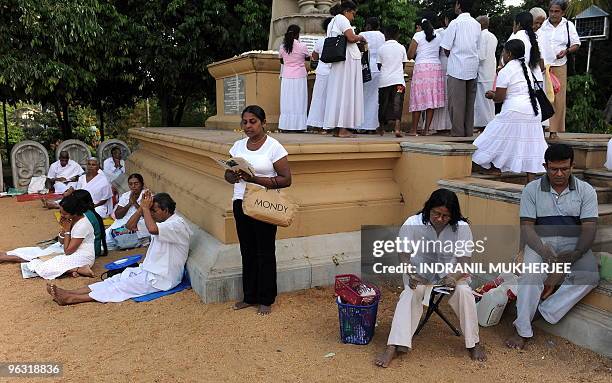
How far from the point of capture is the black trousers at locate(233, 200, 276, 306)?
3.96 metres

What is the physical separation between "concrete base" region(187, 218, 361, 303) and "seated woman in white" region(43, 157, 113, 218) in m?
3.25

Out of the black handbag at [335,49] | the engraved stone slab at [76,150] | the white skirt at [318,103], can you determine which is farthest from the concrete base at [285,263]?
the engraved stone slab at [76,150]

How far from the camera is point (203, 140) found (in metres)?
5.36

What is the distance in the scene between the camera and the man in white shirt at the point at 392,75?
6.38 meters

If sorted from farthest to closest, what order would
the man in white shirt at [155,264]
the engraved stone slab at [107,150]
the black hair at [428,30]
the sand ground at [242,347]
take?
the engraved stone slab at [107,150] < the black hair at [428,30] < the man in white shirt at [155,264] < the sand ground at [242,347]

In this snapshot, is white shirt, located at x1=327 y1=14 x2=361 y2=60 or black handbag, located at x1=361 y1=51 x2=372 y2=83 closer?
white shirt, located at x1=327 y1=14 x2=361 y2=60

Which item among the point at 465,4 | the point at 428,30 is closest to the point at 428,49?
the point at 428,30

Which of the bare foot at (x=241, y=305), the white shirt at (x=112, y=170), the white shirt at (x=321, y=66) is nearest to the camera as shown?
the bare foot at (x=241, y=305)

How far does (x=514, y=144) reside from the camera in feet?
15.9

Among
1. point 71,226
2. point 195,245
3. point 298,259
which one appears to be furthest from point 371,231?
point 71,226

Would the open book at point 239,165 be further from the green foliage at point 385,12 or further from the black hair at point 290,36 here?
the green foliage at point 385,12

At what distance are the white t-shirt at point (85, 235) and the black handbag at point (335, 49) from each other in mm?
3101

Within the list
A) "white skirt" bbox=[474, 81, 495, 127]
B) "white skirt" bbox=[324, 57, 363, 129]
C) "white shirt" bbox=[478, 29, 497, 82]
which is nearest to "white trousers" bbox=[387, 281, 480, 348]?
"white skirt" bbox=[324, 57, 363, 129]

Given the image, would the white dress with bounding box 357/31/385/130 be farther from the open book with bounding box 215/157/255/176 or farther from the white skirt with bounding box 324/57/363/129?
the open book with bounding box 215/157/255/176
